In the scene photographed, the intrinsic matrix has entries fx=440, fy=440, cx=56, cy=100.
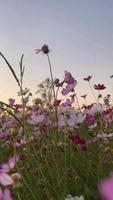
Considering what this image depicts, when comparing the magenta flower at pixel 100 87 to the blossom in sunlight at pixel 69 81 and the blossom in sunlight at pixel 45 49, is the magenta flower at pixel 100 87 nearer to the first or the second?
the blossom in sunlight at pixel 45 49

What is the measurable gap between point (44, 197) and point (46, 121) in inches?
40.2

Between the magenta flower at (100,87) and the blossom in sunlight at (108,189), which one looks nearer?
the blossom in sunlight at (108,189)

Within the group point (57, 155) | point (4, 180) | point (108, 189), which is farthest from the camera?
point (57, 155)

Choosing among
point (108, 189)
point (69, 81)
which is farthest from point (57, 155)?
point (108, 189)

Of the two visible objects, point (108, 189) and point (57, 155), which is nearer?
point (108, 189)

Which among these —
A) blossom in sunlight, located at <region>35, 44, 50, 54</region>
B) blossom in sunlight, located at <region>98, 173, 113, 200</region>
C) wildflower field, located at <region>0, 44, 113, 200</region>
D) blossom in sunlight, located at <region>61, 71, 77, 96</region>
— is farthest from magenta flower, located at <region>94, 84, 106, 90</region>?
blossom in sunlight, located at <region>98, 173, 113, 200</region>

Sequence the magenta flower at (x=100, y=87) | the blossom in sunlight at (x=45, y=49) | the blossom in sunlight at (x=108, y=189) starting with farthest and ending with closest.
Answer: the magenta flower at (x=100, y=87) → the blossom in sunlight at (x=45, y=49) → the blossom in sunlight at (x=108, y=189)

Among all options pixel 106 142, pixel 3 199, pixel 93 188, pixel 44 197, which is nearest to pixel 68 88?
pixel 106 142

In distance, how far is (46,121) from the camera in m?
2.71

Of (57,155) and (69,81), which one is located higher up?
(69,81)

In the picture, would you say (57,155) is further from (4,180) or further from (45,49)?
(4,180)

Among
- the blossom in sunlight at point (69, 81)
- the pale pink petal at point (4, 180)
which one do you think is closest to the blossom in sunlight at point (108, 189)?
the pale pink petal at point (4, 180)

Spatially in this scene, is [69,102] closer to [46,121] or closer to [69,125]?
[46,121]

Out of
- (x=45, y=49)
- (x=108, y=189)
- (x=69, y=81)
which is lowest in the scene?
(x=108, y=189)
